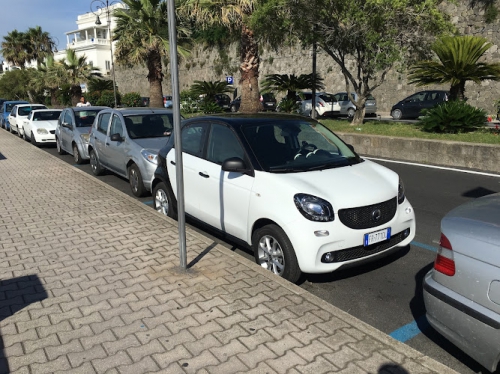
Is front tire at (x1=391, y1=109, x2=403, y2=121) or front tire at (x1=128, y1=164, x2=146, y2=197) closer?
front tire at (x1=128, y1=164, x2=146, y2=197)

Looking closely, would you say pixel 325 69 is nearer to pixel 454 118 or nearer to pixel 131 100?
pixel 131 100

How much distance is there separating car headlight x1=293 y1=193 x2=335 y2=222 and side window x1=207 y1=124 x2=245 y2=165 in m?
1.04

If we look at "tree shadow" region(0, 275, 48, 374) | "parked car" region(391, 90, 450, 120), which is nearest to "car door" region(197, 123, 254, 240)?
"tree shadow" region(0, 275, 48, 374)

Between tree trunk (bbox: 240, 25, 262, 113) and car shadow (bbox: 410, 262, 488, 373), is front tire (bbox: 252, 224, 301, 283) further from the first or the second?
tree trunk (bbox: 240, 25, 262, 113)

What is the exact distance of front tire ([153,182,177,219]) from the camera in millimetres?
6367

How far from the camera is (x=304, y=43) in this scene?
1603 centimetres

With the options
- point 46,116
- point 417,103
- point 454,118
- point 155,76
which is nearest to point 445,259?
point 454,118

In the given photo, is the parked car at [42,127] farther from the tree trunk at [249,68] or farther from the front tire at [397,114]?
the front tire at [397,114]

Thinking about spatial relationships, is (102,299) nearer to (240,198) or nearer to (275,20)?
(240,198)

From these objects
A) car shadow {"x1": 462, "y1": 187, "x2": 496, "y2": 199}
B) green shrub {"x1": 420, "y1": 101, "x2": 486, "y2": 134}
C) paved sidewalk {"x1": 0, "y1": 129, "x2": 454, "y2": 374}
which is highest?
green shrub {"x1": 420, "y1": 101, "x2": 486, "y2": 134}

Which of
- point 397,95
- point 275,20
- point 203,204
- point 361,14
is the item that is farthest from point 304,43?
point 397,95

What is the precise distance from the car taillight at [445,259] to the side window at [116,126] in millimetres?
7173

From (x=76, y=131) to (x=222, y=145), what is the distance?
8014mm

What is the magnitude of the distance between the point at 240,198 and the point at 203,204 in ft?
2.81
